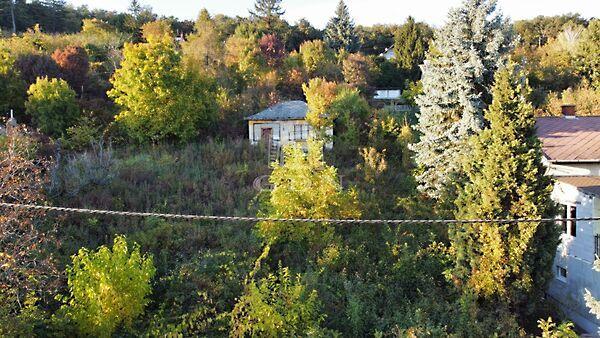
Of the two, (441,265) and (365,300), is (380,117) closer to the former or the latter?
(441,265)

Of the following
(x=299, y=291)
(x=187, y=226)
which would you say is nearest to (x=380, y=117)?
(x=187, y=226)

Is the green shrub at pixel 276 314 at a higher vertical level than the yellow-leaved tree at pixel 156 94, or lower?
lower

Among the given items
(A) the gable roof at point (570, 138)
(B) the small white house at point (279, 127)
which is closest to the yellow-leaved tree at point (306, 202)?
(A) the gable roof at point (570, 138)

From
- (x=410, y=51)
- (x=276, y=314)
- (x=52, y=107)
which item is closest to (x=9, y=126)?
(x=52, y=107)

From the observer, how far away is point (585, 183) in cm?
A: 1212

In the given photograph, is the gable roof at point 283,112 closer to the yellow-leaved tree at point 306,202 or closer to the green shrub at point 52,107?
the green shrub at point 52,107

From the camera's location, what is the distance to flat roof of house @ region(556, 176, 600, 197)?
37.7ft

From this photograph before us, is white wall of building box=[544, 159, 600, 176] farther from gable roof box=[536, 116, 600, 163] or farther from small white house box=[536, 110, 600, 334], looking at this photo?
gable roof box=[536, 116, 600, 163]

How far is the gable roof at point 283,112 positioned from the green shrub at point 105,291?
520 inches

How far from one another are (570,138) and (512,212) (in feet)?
17.5

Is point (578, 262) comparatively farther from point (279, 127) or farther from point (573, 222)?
point (279, 127)

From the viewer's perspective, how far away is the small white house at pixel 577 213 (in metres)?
12.0

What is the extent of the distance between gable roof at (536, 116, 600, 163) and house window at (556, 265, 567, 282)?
128 inches

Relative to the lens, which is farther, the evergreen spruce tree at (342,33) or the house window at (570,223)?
the evergreen spruce tree at (342,33)
